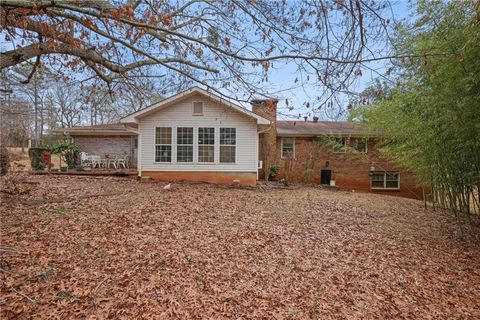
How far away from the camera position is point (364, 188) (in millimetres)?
15578

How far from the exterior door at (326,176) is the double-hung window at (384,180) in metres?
2.29

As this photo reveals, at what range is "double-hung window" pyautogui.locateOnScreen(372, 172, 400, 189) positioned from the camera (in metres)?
15.6

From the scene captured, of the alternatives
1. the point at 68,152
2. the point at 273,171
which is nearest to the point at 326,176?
the point at 273,171

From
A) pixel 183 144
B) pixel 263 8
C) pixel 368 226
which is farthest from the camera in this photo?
pixel 183 144

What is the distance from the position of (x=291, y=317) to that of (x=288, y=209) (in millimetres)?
4946

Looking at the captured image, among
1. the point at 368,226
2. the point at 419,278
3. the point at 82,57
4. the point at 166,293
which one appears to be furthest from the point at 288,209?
the point at 82,57

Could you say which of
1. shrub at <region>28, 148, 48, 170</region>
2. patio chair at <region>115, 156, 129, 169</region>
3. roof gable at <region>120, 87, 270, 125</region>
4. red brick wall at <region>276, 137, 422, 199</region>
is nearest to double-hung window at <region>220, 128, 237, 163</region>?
roof gable at <region>120, 87, 270, 125</region>

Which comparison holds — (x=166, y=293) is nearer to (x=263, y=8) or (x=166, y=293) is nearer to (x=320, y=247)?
(x=320, y=247)

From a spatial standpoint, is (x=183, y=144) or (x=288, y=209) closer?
(x=288, y=209)

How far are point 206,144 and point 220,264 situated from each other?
8.41 m

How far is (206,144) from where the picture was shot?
40.2ft

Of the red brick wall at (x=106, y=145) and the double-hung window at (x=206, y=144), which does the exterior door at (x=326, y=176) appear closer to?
the double-hung window at (x=206, y=144)

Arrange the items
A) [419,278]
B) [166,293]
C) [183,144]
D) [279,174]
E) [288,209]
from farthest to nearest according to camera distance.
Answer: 1. [279,174]
2. [183,144]
3. [288,209]
4. [419,278]
5. [166,293]

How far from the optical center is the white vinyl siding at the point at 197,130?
12.1m
